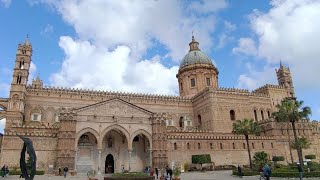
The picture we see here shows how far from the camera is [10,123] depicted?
39.8m

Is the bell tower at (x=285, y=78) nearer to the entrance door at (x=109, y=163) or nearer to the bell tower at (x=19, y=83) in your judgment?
the entrance door at (x=109, y=163)

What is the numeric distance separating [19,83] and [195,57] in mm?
34363

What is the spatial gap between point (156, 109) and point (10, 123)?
77.8 ft

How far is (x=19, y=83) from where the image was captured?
43.0 meters

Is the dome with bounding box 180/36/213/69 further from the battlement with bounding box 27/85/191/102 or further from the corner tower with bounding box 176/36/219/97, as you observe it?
the battlement with bounding box 27/85/191/102

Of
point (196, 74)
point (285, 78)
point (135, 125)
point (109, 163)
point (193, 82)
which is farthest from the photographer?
point (285, 78)

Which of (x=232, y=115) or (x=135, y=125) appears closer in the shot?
(x=135, y=125)

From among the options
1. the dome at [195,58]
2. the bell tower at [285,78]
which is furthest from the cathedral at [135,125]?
the bell tower at [285,78]

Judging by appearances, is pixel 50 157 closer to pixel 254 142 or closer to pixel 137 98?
pixel 137 98

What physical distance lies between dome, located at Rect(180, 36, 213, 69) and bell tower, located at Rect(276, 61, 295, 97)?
17.9 m

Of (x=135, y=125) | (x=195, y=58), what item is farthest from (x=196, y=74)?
(x=135, y=125)

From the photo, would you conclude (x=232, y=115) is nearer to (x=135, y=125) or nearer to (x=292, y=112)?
(x=292, y=112)

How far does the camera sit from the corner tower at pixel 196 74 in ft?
191

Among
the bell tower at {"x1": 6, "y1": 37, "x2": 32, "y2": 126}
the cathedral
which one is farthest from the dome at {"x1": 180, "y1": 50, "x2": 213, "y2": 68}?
the bell tower at {"x1": 6, "y1": 37, "x2": 32, "y2": 126}
